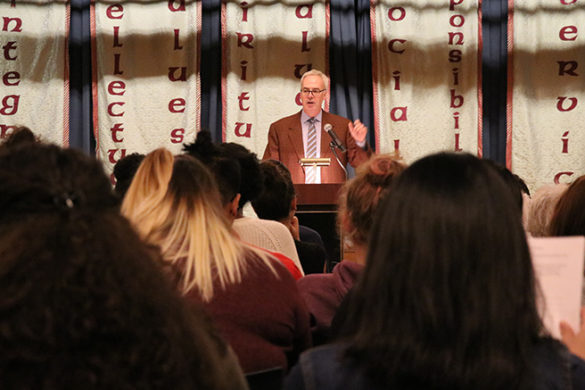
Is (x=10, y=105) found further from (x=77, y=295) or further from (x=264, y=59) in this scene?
(x=77, y=295)

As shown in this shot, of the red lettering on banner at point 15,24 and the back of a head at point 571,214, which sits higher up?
the red lettering on banner at point 15,24

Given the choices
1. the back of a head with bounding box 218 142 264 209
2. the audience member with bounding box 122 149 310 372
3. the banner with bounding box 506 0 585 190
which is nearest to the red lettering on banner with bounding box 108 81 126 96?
the banner with bounding box 506 0 585 190

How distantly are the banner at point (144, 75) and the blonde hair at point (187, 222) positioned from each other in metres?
4.31

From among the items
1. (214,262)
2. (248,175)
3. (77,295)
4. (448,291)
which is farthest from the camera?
(248,175)

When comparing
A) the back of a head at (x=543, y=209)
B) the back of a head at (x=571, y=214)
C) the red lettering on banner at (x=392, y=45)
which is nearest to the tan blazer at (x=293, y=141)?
the red lettering on banner at (x=392, y=45)

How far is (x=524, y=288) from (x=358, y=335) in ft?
0.81

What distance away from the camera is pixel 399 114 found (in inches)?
229

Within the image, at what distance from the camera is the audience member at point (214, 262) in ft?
4.89

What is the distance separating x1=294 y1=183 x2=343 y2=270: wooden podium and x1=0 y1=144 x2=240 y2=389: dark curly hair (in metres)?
3.10

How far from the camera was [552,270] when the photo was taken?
1151mm

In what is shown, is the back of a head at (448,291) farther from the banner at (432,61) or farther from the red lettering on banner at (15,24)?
the red lettering on banner at (15,24)

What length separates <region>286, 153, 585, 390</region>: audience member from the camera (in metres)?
0.96

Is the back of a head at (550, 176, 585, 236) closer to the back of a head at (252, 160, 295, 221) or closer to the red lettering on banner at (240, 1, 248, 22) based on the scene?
the back of a head at (252, 160, 295, 221)

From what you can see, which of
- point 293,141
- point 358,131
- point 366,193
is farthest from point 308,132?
point 366,193
